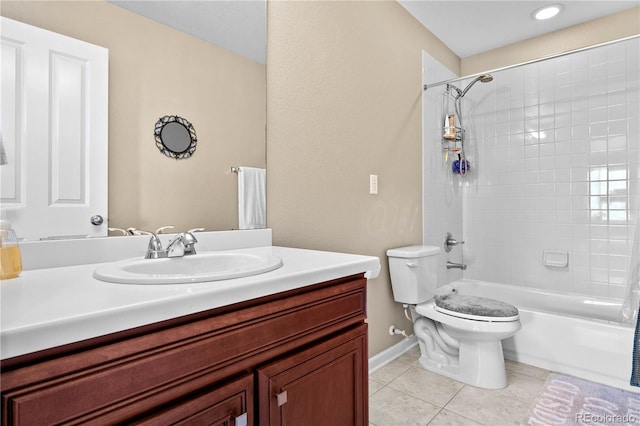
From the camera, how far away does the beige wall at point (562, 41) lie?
2.40 metres

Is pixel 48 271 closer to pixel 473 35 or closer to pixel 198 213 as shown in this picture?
pixel 198 213

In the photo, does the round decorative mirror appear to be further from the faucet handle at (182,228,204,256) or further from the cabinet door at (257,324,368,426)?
the cabinet door at (257,324,368,426)

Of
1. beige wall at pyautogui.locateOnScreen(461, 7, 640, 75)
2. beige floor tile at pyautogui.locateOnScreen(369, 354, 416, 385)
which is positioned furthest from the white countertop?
beige wall at pyautogui.locateOnScreen(461, 7, 640, 75)

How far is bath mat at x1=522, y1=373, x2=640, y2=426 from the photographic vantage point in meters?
1.56

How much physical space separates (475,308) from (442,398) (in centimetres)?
49

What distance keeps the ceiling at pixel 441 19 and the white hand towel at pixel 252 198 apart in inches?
19.5

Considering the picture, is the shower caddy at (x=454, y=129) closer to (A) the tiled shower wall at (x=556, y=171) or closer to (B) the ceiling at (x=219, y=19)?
(A) the tiled shower wall at (x=556, y=171)

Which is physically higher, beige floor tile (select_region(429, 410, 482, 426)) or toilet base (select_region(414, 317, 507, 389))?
toilet base (select_region(414, 317, 507, 389))

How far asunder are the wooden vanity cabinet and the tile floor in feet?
2.33

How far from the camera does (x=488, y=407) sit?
168 centimetres

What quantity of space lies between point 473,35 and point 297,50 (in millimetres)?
1768

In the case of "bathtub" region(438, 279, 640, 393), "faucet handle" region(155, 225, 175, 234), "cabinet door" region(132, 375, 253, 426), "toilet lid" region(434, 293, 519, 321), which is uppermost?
"faucet handle" region(155, 225, 175, 234)

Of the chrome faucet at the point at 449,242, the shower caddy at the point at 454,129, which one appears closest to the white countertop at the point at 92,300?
the chrome faucet at the point at 449,242

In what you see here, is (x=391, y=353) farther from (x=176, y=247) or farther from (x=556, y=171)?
(x=556, y=171)
